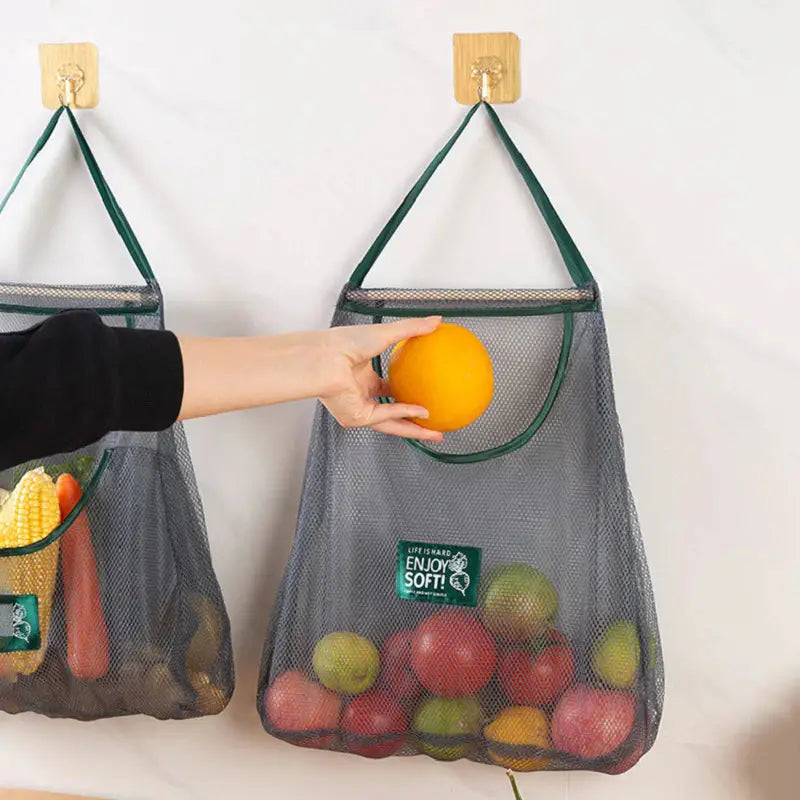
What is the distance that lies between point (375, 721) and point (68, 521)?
0.38m

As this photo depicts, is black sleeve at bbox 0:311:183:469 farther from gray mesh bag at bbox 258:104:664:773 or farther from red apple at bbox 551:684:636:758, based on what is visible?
red apple at bbox 551:684:636:758

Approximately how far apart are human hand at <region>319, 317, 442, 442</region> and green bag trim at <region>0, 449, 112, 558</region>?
33 cm

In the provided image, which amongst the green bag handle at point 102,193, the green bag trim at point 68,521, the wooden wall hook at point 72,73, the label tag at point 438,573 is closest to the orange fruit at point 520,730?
the label tag at point 438,573

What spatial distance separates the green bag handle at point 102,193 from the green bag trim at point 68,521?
208mm

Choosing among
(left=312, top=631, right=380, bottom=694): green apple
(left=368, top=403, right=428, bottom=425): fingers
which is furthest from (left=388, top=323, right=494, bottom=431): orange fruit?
(left=312, top=631, right=380, bottom=694): green apple

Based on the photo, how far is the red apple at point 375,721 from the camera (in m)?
1.03

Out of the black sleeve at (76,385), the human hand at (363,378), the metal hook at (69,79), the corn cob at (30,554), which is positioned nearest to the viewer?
the black sleeve at (76,385)

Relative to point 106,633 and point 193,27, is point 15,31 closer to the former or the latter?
point 193,27

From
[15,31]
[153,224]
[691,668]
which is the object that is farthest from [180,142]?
[691,668]

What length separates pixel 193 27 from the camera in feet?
3.89

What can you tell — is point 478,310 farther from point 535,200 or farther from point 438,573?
point 438,573

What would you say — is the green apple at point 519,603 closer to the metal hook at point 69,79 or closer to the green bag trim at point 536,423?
the green bag trim at point 536,423

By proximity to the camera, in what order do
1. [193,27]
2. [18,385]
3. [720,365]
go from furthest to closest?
[193,27] < [720,365] < [18,385]

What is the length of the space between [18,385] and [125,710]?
56cm
